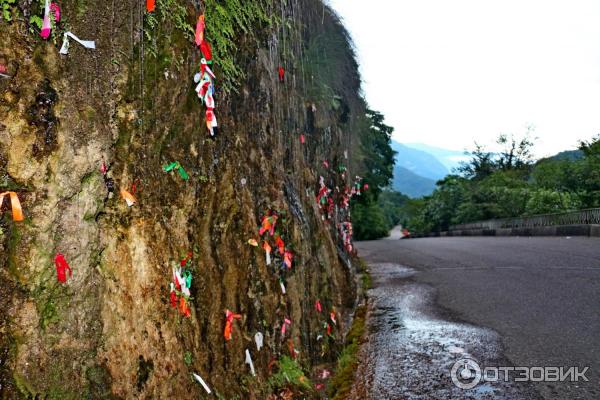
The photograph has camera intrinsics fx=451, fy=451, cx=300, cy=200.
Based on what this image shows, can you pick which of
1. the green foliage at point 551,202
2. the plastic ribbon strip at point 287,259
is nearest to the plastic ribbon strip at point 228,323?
the plastic ribbon strip at point 287,259

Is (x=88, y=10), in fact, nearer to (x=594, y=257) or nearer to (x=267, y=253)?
(x=267, y=253)

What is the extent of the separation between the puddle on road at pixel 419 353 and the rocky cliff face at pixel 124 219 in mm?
1186

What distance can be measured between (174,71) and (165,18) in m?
0.32

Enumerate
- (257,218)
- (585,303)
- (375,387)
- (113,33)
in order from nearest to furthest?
(113,33)
(257,218)
(375,387)
(585,303)

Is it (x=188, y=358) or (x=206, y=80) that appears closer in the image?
(x=188, y=358)

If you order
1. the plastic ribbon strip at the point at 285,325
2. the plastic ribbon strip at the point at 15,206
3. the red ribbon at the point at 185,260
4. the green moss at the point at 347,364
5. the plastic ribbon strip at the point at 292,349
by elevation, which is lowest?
the green moss at the point at 347,364

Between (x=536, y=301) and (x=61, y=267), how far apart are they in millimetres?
6304

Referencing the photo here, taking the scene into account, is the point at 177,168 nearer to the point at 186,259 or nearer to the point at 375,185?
the point at 186,259

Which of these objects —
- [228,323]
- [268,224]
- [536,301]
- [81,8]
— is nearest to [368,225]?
[536,301]

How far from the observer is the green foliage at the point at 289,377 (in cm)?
366

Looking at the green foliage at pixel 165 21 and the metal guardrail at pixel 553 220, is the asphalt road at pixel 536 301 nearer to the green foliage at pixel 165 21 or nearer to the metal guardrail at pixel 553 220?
the green foliage at pixel 165 21

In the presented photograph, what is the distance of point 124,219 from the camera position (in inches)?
91.8

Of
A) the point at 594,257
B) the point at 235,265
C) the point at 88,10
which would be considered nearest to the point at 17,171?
the point at 88,10

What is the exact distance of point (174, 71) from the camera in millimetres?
2838
